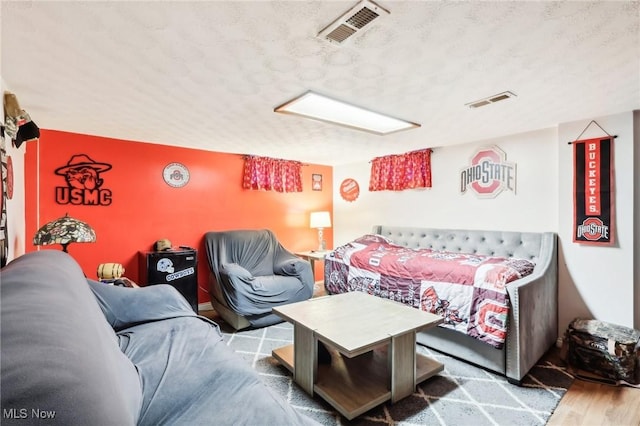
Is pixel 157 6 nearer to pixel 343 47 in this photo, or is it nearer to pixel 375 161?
pixel 343 47

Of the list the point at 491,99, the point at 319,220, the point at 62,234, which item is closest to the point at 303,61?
the point at 491,99

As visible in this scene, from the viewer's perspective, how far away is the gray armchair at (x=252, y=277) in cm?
325

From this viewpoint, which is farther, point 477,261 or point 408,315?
point 477,261

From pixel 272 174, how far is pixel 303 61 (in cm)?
296

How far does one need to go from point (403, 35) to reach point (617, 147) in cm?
248

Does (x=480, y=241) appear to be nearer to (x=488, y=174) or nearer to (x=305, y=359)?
(x=488, y=174)

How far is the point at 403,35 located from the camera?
1444mm

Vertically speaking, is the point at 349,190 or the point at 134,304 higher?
the point at 349,190

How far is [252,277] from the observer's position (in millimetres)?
3420

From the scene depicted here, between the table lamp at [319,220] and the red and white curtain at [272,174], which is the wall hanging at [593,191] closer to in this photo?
the table lamp at [319,220]

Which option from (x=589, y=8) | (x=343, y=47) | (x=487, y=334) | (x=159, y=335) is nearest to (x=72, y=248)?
(x=159, y=335)

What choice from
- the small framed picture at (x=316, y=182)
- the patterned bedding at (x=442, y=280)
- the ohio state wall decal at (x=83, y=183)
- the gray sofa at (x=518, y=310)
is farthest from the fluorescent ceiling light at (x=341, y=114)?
the ohio state wall decal at (x=83, y=183)

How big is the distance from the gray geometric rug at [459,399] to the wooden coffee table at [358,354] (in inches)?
2.9

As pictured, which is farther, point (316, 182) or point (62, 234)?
point (316, 182)
